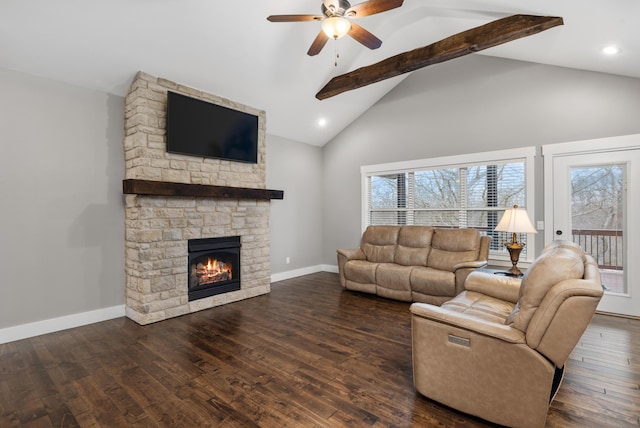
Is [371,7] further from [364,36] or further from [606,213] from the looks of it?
[606,213]

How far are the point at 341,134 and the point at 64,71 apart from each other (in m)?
4.59

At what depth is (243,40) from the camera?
12.4ft

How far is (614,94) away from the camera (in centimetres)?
383

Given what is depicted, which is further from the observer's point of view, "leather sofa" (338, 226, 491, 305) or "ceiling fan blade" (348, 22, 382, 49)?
"leather sofa" (338, 226, 491, 305)

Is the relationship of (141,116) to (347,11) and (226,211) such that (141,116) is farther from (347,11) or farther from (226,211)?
(347,11)

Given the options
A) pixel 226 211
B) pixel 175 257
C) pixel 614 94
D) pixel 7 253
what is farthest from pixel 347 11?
pixel 7 253

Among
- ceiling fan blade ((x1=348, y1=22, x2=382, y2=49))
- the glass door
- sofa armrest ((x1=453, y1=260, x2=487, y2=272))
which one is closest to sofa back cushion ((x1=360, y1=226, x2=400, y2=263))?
sofa armrest ((x1=453, y1=260, x2=487, y2=272))

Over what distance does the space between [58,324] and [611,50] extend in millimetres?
6708

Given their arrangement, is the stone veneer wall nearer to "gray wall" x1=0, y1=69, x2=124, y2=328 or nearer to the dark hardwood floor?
"gray wall" x1=0, y1=69, x2=124, y2=328

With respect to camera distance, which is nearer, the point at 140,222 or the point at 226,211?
the point at 140,222

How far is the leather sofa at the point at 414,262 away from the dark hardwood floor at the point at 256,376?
71 centimetres

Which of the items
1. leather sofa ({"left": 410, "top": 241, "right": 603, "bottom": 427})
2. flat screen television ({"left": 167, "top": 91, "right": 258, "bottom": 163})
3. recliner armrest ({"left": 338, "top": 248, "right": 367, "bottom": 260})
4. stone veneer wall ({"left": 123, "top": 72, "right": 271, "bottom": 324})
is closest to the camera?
leather sofa ({"left": 410, "top": 241, "right": 603, "bottom": 427})

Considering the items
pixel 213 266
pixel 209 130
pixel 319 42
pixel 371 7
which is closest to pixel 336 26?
pixel 371 7

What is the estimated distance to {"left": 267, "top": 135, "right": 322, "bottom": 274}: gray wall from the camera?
19.1 ft
